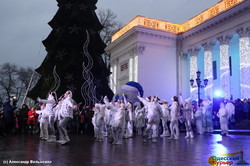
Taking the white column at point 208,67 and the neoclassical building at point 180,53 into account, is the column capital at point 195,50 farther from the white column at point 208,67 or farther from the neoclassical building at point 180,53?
the white column at point 208,67

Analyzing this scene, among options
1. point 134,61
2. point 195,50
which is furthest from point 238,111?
point 134,61

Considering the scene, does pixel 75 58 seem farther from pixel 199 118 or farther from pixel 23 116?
pixel 199 118

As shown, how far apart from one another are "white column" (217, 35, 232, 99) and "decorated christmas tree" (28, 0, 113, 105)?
14509 mm

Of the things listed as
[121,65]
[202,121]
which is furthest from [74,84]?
[121,65]

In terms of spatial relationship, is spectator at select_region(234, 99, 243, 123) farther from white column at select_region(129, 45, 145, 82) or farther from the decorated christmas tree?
white column at select_region(129, 45, 145, 82)

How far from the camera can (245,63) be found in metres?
25.8

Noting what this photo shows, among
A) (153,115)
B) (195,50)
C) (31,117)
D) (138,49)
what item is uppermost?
(138,49)

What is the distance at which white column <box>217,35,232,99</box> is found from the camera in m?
27.9

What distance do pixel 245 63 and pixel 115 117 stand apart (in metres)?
19.0

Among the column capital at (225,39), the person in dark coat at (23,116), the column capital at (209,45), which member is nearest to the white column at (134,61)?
the column capital at (209,45)

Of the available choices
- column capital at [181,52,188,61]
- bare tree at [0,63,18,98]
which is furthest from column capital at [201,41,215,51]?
bare tree at [0,63,18,98]

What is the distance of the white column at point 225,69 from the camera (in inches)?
1097

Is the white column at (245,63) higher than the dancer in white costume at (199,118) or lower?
higher

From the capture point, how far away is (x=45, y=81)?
17906 mm
